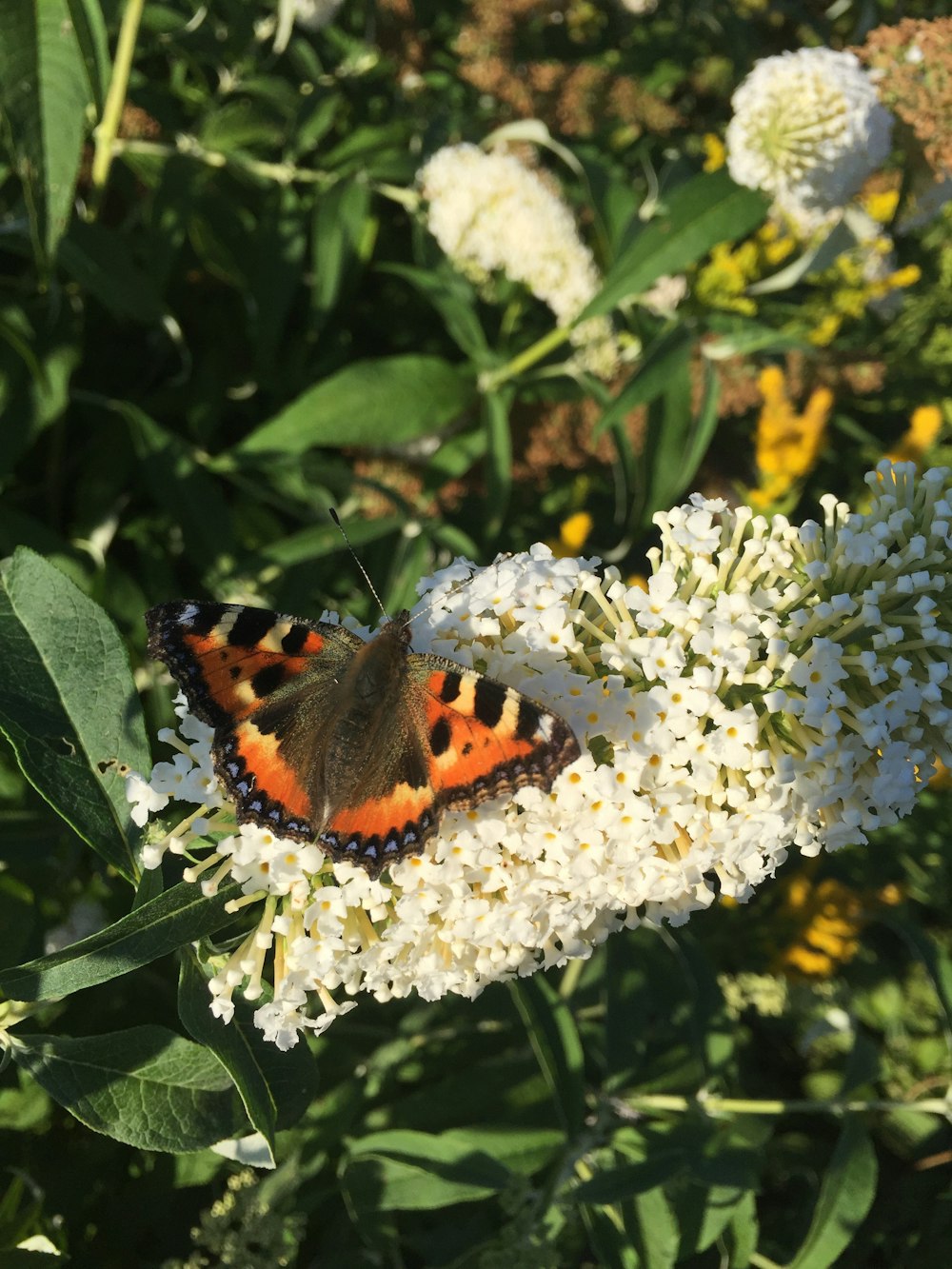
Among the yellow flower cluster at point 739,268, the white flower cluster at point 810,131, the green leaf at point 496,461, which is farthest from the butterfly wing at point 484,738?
the yellow flower cluster at point 739,268

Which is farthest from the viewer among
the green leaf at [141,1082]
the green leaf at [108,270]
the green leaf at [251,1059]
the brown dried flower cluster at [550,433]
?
the brown dried flower cluster at [550,433]

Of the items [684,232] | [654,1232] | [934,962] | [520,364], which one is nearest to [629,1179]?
[654,1232]

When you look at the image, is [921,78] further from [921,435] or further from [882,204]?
[921,435]

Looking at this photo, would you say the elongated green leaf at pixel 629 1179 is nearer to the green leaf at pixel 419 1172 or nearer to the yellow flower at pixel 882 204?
the green leaf at pixel 419 1172

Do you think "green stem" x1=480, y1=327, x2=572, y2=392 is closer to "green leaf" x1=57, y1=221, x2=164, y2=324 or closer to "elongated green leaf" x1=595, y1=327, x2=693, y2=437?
"elongated green leaf" x1=595, y1=327, x2=693, y2=437

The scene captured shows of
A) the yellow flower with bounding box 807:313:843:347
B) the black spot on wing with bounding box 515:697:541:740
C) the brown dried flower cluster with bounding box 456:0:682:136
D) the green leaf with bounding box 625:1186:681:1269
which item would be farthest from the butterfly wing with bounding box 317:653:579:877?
the yellow flower with bounding box 807:313:843:347
